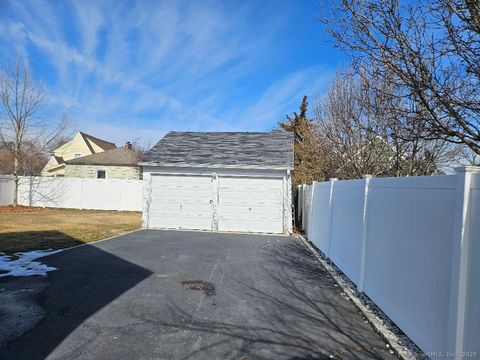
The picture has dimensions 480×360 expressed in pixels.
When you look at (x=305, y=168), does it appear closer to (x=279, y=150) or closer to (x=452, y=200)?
(x=279, y=150)

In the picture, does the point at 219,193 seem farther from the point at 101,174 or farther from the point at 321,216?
the point at 101,174

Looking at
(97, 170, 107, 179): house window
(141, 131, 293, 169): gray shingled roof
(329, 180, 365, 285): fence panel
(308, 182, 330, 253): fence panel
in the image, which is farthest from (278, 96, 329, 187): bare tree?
(97, 170, 107, 179): house window

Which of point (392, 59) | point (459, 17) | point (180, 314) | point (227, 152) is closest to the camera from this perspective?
point (459, 17)

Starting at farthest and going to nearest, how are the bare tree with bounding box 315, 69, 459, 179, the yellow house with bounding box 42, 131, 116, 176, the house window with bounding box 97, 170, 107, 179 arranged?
1. the yellow house with bounding box 42, 131, 116, 176
2. the house window with bounding box 97, 170, 107, 179
3. the bare tree with bounding box 315, 69, 459, 179

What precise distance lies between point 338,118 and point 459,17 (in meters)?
8.61

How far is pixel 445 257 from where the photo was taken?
3039mm

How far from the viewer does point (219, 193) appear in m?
14.3

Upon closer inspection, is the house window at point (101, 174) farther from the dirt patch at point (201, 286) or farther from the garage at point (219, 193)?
the dirt patch at point (201, 286)

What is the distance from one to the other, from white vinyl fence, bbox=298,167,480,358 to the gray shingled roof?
27.7 ft

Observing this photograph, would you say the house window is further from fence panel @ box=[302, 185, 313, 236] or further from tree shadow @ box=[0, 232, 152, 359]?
tree shadow @ box=[0, 232, 152, 359]

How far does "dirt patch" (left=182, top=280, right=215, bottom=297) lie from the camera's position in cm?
575

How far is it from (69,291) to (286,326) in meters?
3.50

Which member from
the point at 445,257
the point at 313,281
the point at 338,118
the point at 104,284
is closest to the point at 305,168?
the point at 338,118

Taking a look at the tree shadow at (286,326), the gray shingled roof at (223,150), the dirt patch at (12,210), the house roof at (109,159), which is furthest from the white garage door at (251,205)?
the house roof at (109,159)
